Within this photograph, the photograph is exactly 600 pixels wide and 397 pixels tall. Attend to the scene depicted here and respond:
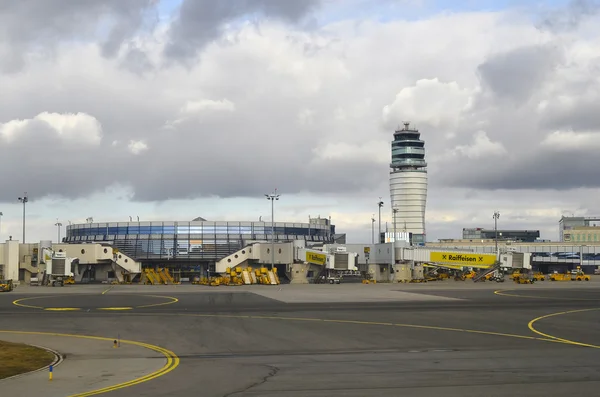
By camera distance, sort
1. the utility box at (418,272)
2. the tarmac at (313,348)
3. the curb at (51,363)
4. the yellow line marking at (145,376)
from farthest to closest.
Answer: the utility box at (418,272), the curb at (51,363), the tarmac at (313,348), the yellow line marking at (145,376)

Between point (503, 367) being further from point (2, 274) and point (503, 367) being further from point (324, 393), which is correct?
point (2, 274)

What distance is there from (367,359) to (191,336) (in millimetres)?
14434

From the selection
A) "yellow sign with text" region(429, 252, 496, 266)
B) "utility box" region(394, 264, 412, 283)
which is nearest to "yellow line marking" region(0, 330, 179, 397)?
"utility box" region(394, 264, 412, 283)

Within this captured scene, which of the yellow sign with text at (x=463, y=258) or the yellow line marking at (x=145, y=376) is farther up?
the yellow sign with text at (x=463, y=258)

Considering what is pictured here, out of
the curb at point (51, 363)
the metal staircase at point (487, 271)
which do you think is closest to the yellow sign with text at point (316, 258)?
the metal staircase at point (487, 271)

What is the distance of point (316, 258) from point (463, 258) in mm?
31796

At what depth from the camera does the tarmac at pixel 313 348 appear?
26766 millimetres

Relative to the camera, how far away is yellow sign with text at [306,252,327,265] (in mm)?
126706

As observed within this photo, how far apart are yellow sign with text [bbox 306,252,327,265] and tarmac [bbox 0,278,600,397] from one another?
55.2 m

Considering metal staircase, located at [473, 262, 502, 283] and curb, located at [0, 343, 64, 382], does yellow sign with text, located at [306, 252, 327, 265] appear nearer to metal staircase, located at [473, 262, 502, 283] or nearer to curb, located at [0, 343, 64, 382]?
metal staircase, located at [473, 262, 502, 283]

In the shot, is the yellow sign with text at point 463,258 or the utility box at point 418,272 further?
the utility box at point 418,272

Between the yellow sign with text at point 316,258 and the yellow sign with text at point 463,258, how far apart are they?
23.7 m

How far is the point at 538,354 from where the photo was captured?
35688 mm

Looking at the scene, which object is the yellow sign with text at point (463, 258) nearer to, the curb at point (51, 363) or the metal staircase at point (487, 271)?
the metal staircase at point (487, 271)
